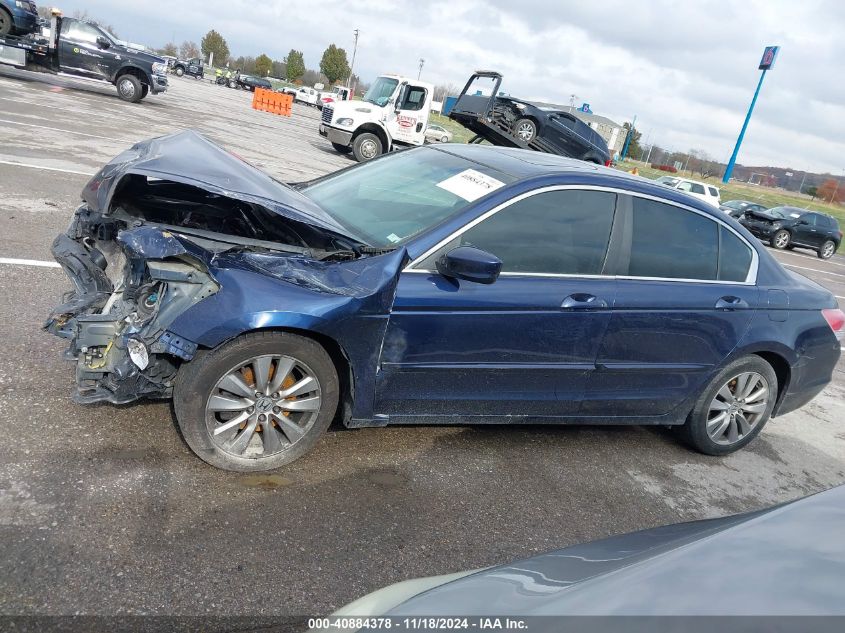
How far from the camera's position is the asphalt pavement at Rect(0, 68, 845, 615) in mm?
2549

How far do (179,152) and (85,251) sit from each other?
757 mm

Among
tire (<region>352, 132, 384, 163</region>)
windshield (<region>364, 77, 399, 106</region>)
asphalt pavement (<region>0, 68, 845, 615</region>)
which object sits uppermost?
windshield (<region>364, 77, 399, 106</region>)

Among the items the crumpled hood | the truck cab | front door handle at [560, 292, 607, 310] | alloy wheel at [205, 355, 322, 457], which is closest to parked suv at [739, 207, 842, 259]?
the truck cab

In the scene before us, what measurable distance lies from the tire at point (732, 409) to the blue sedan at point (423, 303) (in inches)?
0.6

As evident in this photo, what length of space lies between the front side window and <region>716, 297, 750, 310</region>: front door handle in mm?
908

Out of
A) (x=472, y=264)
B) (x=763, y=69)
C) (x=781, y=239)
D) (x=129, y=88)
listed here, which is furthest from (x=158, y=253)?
(x=763, y=69)

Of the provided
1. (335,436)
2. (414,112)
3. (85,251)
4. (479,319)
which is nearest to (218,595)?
(335,436)

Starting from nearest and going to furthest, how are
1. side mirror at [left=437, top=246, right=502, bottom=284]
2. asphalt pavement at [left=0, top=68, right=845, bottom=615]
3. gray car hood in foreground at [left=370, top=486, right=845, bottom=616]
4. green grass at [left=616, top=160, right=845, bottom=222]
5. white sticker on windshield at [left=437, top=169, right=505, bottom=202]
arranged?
gray car hood in foreground at [left=370, top=486, right=845, bottom=616] → asphalt pavement at [left=0, top=68, right=845, bottom=615] → side mirror at [left=437, top=246, right=502, bottom=284] → white sticker on windshield at [left=437, top=169, right=505, bottom=202] → green grass at [left=616, top=160, right=845, bottom=222]

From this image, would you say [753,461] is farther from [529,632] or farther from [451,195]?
[529,632]

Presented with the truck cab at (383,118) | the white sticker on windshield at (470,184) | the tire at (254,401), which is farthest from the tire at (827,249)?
the tire at (254,401)

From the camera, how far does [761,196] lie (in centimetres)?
5084

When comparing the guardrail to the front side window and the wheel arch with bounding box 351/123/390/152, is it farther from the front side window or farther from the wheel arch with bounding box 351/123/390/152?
the front side window

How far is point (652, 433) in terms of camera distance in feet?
16.1

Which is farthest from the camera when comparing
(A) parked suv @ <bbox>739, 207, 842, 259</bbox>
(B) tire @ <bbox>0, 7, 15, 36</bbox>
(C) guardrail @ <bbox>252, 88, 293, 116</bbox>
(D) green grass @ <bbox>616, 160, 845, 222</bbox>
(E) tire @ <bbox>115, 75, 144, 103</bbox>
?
(D) green grass @ <bbox>616, 160, 845, 222</bbox>
